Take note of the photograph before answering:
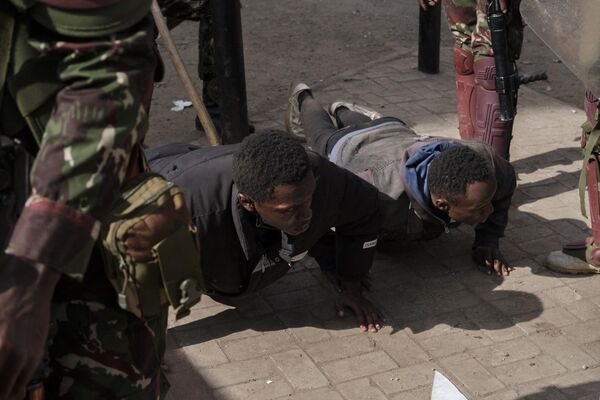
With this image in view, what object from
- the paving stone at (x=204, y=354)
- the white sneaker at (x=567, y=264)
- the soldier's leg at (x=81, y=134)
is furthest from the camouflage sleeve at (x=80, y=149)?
the white sneaker at (x=567, y=264)

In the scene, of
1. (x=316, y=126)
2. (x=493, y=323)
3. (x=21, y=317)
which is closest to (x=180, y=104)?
(x=316, y=126)

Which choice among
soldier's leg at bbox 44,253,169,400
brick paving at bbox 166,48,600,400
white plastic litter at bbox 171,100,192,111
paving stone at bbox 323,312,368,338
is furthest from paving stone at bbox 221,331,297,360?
white plastic litter at bbox 171,100,192,111

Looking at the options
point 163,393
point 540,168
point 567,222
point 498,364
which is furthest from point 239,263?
point 540,168

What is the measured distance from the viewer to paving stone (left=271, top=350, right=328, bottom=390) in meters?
3.25

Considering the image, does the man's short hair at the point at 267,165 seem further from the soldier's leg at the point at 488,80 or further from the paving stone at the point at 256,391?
the soldier's leg at the point at 488,80

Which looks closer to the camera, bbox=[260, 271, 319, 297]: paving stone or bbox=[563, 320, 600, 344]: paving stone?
bbox=[563, 320, 600, 344]: paving stone

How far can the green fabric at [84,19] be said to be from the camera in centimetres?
166

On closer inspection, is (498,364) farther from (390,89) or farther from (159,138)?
(390,89)

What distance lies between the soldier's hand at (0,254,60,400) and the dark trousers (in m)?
2.79

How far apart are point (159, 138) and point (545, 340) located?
2.59 meters

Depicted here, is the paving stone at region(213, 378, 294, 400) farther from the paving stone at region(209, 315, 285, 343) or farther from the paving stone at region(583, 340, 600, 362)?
the paving stone at region(583, 340, 600, 362)

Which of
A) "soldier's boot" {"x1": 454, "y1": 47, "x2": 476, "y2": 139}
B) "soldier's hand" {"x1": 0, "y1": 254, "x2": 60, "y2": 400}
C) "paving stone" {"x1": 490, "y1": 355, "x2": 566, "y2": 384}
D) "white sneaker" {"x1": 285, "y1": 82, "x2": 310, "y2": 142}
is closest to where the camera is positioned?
"soldier's hand" {"x1": 0, "y1": 254, "x2": 60, "y2": 400}

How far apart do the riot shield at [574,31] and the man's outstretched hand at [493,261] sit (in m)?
1.25

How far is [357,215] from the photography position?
354 cm
